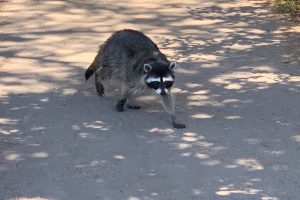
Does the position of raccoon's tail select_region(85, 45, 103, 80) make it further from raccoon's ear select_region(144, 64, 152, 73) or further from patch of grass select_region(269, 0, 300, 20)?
patch of grass select_region(269, 0, 300, 20)

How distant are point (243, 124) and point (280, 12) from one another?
5.44m

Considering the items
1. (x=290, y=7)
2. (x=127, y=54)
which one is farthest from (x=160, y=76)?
(x=290, y=7)

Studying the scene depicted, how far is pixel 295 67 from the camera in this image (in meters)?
8.21

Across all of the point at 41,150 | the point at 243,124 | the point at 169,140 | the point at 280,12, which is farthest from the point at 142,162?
the point at 280,12

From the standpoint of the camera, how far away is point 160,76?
6.35 metres

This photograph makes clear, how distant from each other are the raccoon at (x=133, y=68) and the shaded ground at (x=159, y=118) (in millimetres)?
204

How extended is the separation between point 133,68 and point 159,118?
684 millimetres

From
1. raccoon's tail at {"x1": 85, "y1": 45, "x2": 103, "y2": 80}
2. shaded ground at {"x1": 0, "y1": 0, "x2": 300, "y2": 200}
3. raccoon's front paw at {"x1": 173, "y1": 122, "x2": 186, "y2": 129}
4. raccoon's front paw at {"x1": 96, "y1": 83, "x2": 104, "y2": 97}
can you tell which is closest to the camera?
shaded ground at {"x1": 0, "y1": 0, "x2": 300, "y2": 200}

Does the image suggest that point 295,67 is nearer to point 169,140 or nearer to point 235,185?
point 169,140

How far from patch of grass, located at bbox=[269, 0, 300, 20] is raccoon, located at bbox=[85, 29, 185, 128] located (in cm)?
460

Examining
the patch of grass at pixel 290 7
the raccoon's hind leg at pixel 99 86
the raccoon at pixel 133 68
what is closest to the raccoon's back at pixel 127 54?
the raccoon at pixel 133 68

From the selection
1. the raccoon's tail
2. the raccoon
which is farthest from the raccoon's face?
the raccoon's tail

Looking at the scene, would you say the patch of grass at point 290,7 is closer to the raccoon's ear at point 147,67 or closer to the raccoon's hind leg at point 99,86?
the raccoon's hind leg at point 99,86

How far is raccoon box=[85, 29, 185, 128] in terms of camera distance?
637cm
